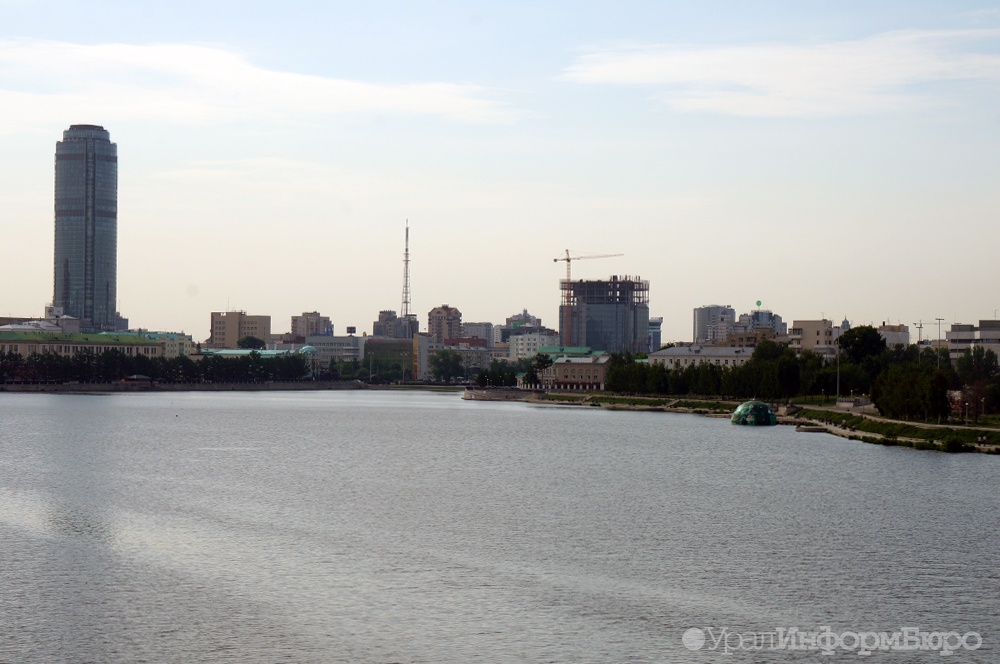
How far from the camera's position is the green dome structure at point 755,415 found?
15100 cm

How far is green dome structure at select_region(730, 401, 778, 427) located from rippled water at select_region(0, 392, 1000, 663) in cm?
4913

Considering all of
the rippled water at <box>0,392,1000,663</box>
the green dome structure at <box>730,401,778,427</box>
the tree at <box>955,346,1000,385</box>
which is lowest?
the rippled water at <box>0,392,1000,663</box>

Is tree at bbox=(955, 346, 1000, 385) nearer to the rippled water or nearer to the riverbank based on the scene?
the riverbank

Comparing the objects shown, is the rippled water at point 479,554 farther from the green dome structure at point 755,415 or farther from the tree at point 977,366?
the tree at point 977,366

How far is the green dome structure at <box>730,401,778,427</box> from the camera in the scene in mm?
151000

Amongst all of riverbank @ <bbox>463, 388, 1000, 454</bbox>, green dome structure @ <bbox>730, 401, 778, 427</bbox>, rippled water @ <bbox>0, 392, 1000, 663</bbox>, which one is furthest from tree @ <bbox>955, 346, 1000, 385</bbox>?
rippled water @ <bbox>0, 392, 1000, 663</bbox>

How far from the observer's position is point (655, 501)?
70.9 metres

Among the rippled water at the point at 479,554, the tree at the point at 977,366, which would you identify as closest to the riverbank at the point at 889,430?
the rippled water at the point at 479,554

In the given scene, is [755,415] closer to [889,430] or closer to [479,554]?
[889,430]

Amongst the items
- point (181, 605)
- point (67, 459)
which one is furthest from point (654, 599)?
point (67, 459)

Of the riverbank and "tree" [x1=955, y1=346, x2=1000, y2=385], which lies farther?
"tree" [x1=955, y1=346, x2=1000, y2=385]

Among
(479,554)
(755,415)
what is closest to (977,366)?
(755,415)

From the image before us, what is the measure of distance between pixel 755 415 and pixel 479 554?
10350cm

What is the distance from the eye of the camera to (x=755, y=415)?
15125cm
